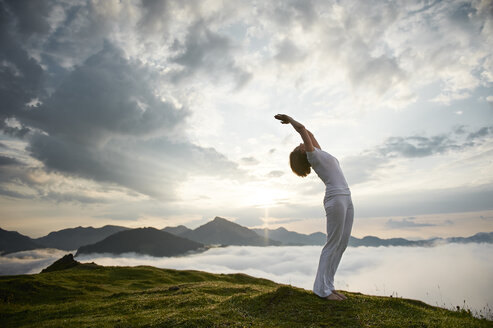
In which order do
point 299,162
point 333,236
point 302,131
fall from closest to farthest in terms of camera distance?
point 302,131 < point 333,236 < point 299,162

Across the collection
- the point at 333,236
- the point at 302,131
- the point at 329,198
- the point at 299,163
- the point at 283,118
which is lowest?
the point at 333,236

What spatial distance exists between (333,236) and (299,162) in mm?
2695

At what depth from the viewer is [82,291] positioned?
32.3m

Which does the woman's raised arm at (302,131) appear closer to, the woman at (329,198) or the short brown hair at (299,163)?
the woman at (329,198)

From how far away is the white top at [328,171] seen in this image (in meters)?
8.27

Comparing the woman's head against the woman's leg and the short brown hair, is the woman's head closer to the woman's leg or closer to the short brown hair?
the short brown hair

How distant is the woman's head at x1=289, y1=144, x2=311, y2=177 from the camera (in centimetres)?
871

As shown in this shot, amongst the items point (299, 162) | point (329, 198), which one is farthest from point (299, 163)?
point (329, 198)

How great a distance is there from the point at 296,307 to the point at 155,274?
2042 inches

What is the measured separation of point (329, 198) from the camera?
831 cm

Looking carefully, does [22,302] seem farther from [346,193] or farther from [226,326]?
[346,193]

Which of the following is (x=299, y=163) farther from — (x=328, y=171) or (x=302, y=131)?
(x=302, y=131)

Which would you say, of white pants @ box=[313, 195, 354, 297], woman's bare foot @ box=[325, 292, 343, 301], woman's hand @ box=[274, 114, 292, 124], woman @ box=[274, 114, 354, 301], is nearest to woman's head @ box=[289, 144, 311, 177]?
woman @ box=[274, 114, 354, 301]

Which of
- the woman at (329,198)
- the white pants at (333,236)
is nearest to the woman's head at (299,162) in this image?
the woman at (329,198)
